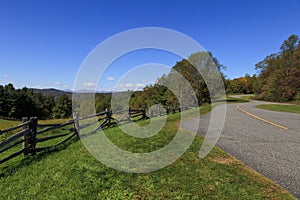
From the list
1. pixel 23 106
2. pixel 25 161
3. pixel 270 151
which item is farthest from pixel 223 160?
pixel 23 106

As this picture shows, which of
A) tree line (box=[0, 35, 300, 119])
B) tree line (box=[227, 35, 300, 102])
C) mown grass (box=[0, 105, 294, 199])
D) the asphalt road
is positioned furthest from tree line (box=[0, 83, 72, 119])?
the asphalt road

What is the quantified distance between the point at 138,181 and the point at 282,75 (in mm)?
47640

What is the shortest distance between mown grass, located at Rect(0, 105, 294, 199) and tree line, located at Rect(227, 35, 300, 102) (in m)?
40.9

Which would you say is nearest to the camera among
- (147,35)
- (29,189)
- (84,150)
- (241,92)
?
(29,189)

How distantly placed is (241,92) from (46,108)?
317 feet

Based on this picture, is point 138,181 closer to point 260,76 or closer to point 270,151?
point 270,151

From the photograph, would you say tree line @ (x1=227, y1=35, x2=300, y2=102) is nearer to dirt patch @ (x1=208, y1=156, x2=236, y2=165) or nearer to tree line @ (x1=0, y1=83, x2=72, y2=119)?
dirt patch @ (x1=208, y1=156, x2=236, y2=165)

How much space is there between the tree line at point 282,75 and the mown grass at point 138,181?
40.9 metres

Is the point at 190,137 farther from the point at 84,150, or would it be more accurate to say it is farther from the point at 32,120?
the point at 32,120

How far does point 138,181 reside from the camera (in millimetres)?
4004

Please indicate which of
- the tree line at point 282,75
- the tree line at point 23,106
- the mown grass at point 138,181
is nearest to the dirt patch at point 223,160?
the mown grass at point 138,181

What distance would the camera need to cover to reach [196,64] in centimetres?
3550

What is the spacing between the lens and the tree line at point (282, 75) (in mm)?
37844

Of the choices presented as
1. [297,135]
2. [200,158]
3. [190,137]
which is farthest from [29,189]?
[297,135]
